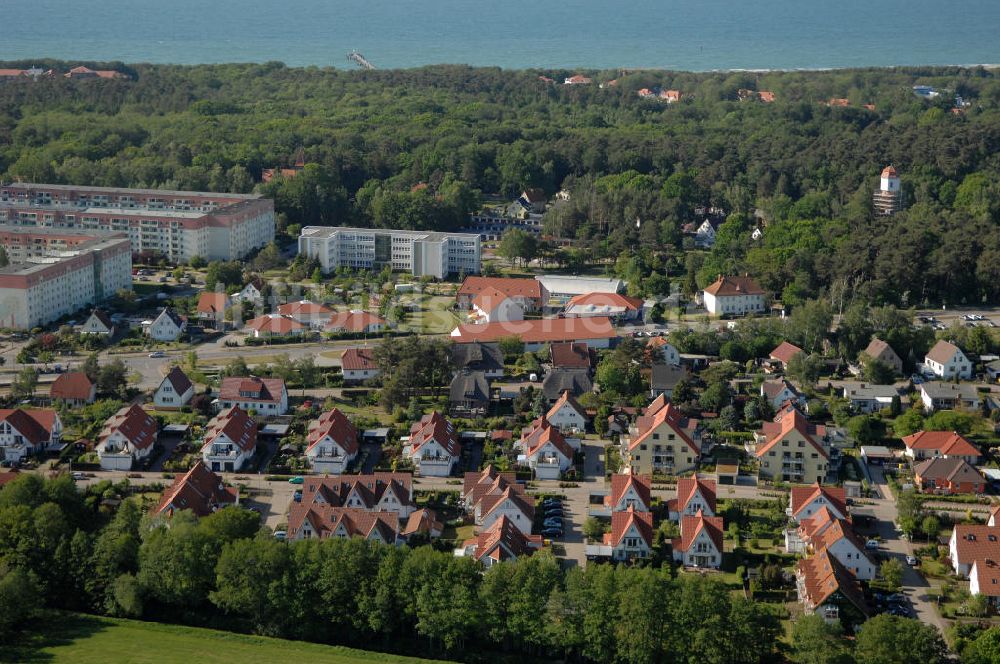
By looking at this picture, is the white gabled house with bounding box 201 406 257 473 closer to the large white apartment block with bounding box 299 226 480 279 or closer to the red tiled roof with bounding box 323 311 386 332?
the red tiled roof with bounding box 323 311 386 332

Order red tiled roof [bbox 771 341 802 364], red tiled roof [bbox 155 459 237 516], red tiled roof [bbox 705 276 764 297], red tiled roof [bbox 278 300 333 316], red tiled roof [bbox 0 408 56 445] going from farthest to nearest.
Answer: red tiled roof [bbox 705 276 764 297] < red tiled roof [bbox 278 300 333 316] < red tiled roof [bbox 771 341 802 364] < red tiled roof [bbox 0 408 56 445] < red tiled roof [bbox 155 459 237 516]

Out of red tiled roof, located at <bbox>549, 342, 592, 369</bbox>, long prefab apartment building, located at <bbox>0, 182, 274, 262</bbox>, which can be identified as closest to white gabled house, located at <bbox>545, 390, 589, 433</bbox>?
red tiled roof, located at <bbox>549, 342, 592, 369</bbox>

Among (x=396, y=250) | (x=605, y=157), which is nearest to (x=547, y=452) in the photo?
(x=396, y=250)

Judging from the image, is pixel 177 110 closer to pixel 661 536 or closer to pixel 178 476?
pixel 178 476

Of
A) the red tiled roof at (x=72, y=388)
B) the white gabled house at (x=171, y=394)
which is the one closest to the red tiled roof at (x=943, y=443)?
the white gabled house at (x=171, y=394)

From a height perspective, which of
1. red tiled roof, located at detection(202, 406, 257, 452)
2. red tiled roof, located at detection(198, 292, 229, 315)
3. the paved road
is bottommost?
the paved road

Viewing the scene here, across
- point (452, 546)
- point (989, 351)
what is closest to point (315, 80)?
point (989, 351)

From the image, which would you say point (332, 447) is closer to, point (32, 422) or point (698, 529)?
point (32, 422)
